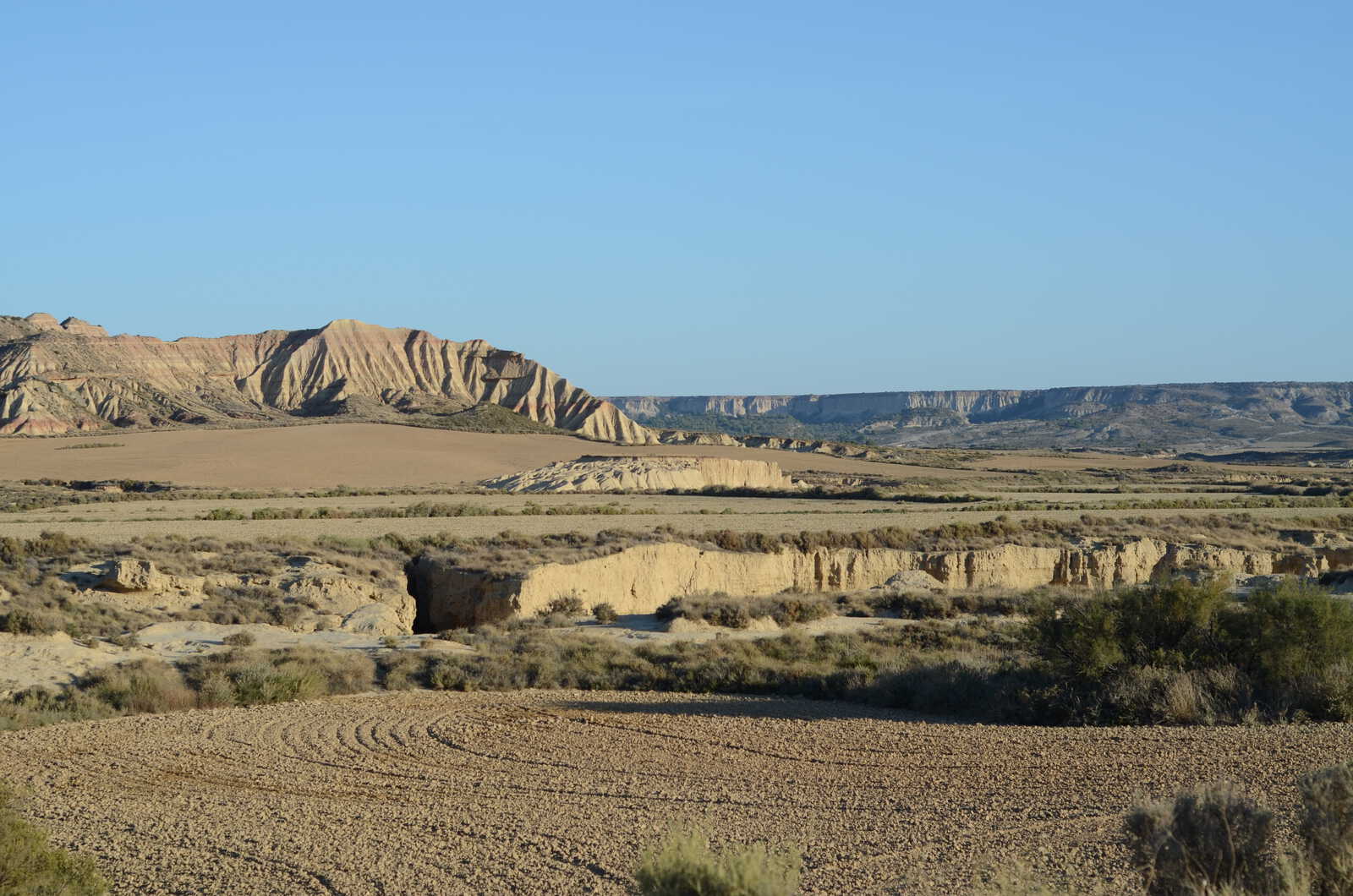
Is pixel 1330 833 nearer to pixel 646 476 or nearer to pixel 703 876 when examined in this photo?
pixel 703 876

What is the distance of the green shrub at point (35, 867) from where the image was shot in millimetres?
7152

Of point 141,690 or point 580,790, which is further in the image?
point 141,690

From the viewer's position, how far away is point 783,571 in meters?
30.6

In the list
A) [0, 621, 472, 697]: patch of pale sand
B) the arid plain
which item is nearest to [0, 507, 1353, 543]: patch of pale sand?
[0, 621, 472, 697]: patch of pale sand

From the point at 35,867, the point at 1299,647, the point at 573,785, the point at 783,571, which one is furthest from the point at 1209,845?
the point at 783,571

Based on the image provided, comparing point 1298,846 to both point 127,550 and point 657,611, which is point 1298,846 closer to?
point 657,611

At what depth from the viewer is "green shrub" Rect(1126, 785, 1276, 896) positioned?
677 centimetres

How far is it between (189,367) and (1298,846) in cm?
14288

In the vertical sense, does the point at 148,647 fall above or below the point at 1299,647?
below

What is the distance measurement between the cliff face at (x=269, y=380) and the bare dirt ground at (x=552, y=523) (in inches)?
2831

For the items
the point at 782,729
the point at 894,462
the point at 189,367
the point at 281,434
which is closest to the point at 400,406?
the point at 189,367

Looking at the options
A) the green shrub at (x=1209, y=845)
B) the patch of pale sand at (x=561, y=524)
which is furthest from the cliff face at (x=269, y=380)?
the green shrub at (x=1209, y=845)

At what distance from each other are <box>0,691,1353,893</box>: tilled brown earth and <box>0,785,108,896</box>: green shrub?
3.59 feet

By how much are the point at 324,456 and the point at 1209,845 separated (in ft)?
282
